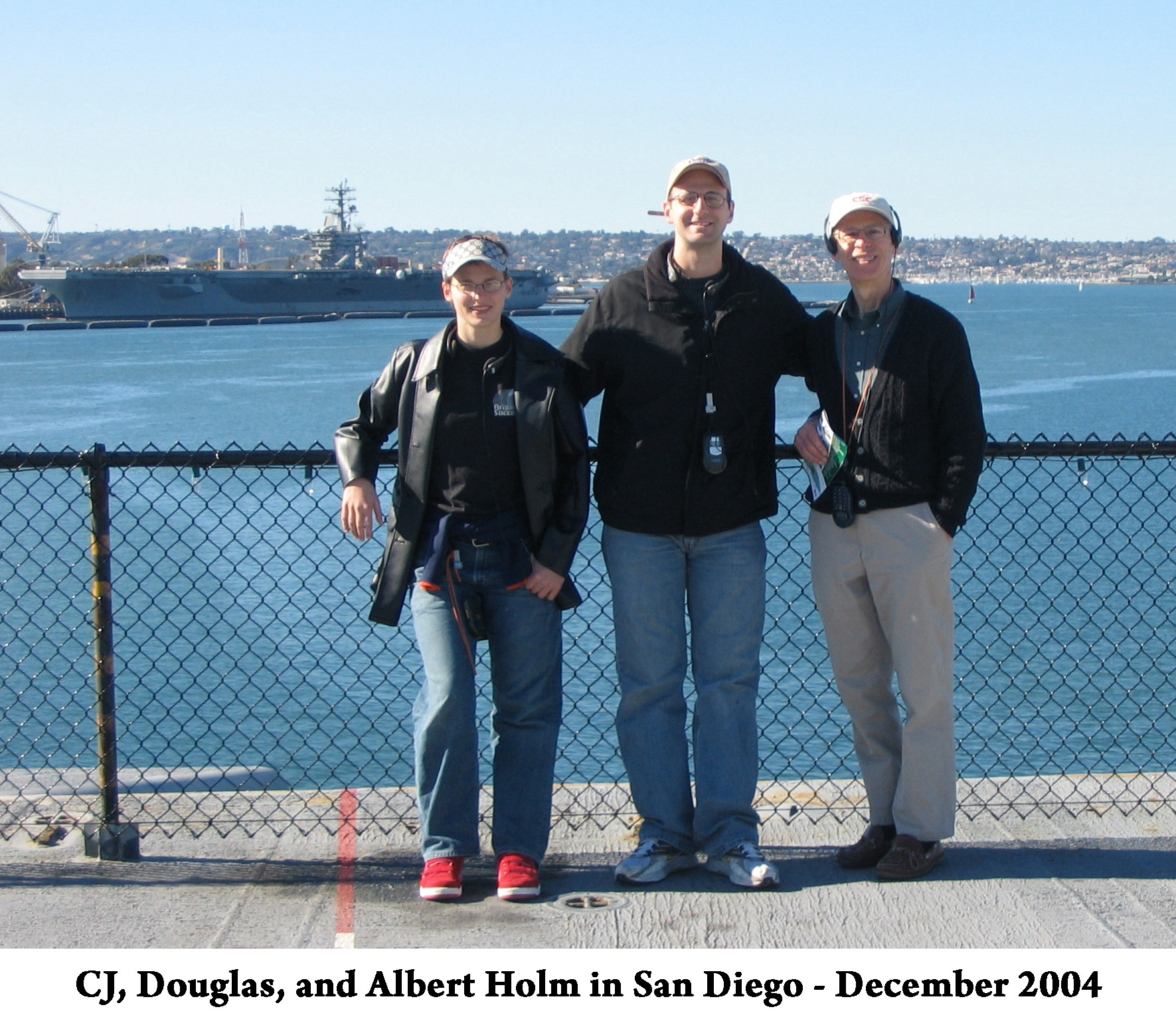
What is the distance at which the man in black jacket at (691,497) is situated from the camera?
3.80m

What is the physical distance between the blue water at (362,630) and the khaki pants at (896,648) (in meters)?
1.10

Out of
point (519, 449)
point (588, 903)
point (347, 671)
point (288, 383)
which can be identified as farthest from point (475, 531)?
point (288, 383)

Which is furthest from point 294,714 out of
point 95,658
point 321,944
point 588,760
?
point 321,944

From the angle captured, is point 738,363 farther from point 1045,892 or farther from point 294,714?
point 294,714

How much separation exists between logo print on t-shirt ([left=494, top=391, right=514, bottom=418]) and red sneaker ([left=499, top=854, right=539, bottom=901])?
1236 mm

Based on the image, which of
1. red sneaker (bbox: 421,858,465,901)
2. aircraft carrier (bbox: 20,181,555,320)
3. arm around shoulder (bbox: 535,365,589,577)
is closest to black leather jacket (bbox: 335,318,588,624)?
arm around shoulder (bbox: 535,365,589,577)

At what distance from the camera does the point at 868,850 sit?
401cm

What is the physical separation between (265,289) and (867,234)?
107660 mm

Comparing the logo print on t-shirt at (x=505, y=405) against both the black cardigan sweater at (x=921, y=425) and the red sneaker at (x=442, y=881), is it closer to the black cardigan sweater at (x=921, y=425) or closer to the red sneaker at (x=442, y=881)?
the black cardigan sweater at (x=921, y=425)

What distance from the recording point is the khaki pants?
3.80 m

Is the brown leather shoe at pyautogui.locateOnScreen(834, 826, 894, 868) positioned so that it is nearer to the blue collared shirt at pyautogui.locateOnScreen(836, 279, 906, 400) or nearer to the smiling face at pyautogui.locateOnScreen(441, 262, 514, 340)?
the blue collared shirt at pyautogui.locateOnScreen(836, 279, 906, 400)

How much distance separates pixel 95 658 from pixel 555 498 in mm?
1548

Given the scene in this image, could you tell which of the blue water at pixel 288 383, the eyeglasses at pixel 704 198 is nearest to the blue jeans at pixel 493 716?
the eyeglasses at pixel 704 198
